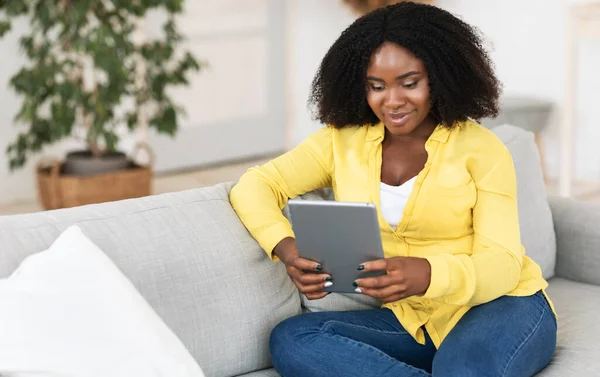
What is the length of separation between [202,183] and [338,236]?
3015 millimetres

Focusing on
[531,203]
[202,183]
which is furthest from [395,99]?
[202,183]

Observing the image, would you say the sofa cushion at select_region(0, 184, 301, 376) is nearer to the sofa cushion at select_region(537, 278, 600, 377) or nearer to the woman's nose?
the woman's nose

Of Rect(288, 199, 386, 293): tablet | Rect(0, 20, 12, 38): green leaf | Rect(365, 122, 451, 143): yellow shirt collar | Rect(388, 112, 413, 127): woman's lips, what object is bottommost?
Rect(288, 199, 386, 293): tablet

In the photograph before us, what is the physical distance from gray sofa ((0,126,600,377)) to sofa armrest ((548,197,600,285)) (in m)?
0.26

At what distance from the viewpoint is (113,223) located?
5.34 ft

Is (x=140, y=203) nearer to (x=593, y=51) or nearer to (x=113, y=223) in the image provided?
(x=113, y=223)

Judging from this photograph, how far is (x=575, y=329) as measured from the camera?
74.1 inches

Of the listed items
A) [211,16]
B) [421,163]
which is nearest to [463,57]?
[421,163]

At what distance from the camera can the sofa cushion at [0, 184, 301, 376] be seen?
5.16 feet

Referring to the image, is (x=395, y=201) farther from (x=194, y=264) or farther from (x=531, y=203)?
(x=531, y=203)

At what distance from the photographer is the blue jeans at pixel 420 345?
1557 millimetres

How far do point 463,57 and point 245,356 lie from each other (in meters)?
0.68

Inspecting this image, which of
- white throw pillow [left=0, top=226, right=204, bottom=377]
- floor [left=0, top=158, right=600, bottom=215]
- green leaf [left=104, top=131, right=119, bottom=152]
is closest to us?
white throw pillow [left=0, top=226, right=204, bottom=377]

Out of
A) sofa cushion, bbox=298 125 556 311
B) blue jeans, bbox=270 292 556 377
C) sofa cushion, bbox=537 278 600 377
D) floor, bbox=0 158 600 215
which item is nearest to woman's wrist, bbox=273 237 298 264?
blue jeans, bbox=270 292 556 377
